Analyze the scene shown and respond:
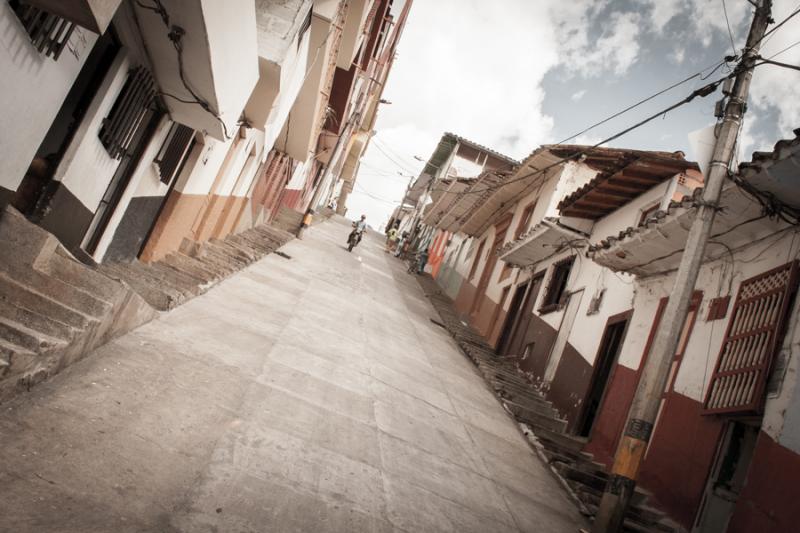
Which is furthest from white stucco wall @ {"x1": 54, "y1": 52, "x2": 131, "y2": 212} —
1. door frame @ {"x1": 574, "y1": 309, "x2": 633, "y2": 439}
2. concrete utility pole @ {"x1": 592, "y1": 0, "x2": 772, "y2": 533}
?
door frame @ {"x1": 574, "y1": 309, "x2": 633, "y2": 439}

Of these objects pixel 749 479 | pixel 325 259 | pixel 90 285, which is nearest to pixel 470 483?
pixel 749 479

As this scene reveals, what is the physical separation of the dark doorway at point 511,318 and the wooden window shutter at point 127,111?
1203 cm

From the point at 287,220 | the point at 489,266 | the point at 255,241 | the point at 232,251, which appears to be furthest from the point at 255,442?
the point at 287,220

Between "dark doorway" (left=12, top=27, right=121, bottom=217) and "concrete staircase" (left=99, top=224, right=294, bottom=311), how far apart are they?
0.97 m

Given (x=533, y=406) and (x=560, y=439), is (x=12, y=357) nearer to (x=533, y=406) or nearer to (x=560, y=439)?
(x=560, y=439)

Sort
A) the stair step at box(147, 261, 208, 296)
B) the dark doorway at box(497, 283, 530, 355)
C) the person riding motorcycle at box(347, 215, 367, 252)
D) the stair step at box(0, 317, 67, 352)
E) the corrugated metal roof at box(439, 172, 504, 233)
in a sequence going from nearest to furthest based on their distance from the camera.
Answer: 1. the stair step at box(0, 317, 67, 352)
2. the stair step at box(147, 261, 208, 296)
3. the dark doorway at box(497, 283, 530, 355)
4. the corrugated metal roof at box(439, 172, 504, 233)
5. the person riding motorcycle at box(347, 215, 367, 252)

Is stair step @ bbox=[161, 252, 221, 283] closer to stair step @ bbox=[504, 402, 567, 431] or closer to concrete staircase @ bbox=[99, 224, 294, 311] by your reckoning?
concrete staircase @ bbox=[99, 224, 294, 311]

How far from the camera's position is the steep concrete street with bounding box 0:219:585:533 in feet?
9.59

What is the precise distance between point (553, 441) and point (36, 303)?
24.2ft

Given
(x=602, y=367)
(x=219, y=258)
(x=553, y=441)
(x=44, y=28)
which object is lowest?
(x=553, y=441)

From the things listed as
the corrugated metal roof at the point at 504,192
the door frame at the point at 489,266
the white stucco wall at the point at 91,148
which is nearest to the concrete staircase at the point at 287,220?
the corrugated metal roof at the point at 504,192

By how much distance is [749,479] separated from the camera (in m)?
5.09

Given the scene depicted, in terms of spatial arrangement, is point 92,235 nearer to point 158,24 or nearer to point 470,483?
point 158,24

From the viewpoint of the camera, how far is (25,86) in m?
3.50
